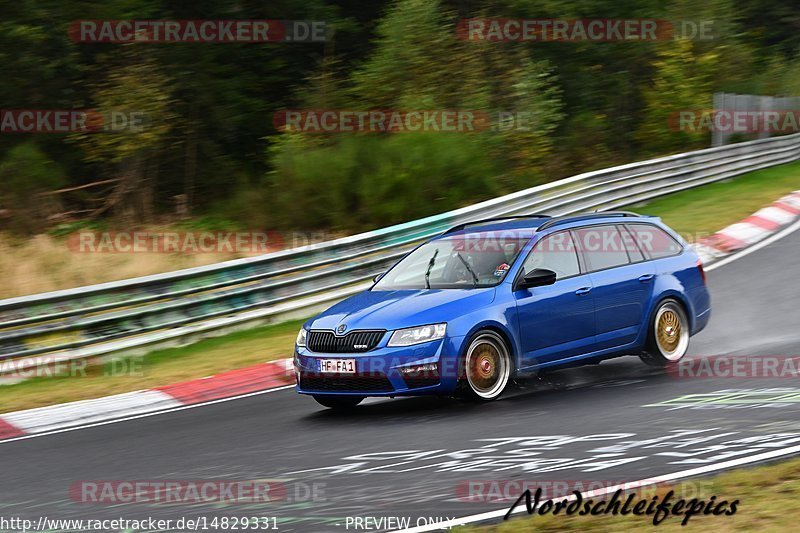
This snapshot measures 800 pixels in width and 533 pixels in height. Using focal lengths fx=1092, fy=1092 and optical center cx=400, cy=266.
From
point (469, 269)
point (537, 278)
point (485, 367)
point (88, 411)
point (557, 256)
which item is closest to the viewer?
point (485, 367)

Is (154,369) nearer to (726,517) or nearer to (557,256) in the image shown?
(557,256)

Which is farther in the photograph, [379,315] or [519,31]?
[519,31]

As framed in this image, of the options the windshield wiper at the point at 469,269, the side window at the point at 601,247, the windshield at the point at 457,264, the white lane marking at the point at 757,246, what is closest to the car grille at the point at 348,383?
the windshield at the point at 457,264

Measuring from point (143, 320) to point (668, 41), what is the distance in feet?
74.4

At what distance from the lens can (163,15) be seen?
1086 inches

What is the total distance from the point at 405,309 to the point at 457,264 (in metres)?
1.07

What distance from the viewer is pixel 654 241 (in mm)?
11281

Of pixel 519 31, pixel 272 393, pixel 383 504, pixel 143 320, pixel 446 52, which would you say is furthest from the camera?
pixel 519 31

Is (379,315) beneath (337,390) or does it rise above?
above

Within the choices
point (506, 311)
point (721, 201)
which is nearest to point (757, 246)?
point (721, 201)

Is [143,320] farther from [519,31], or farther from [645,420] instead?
[519,31]

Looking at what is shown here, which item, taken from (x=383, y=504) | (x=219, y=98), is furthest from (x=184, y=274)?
(x=219, y=98)

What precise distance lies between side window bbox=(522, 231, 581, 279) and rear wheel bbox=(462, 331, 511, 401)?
3.11 feet

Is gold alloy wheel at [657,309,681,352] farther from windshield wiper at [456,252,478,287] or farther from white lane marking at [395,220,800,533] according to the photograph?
white lane marking at [395,220,800,533]
